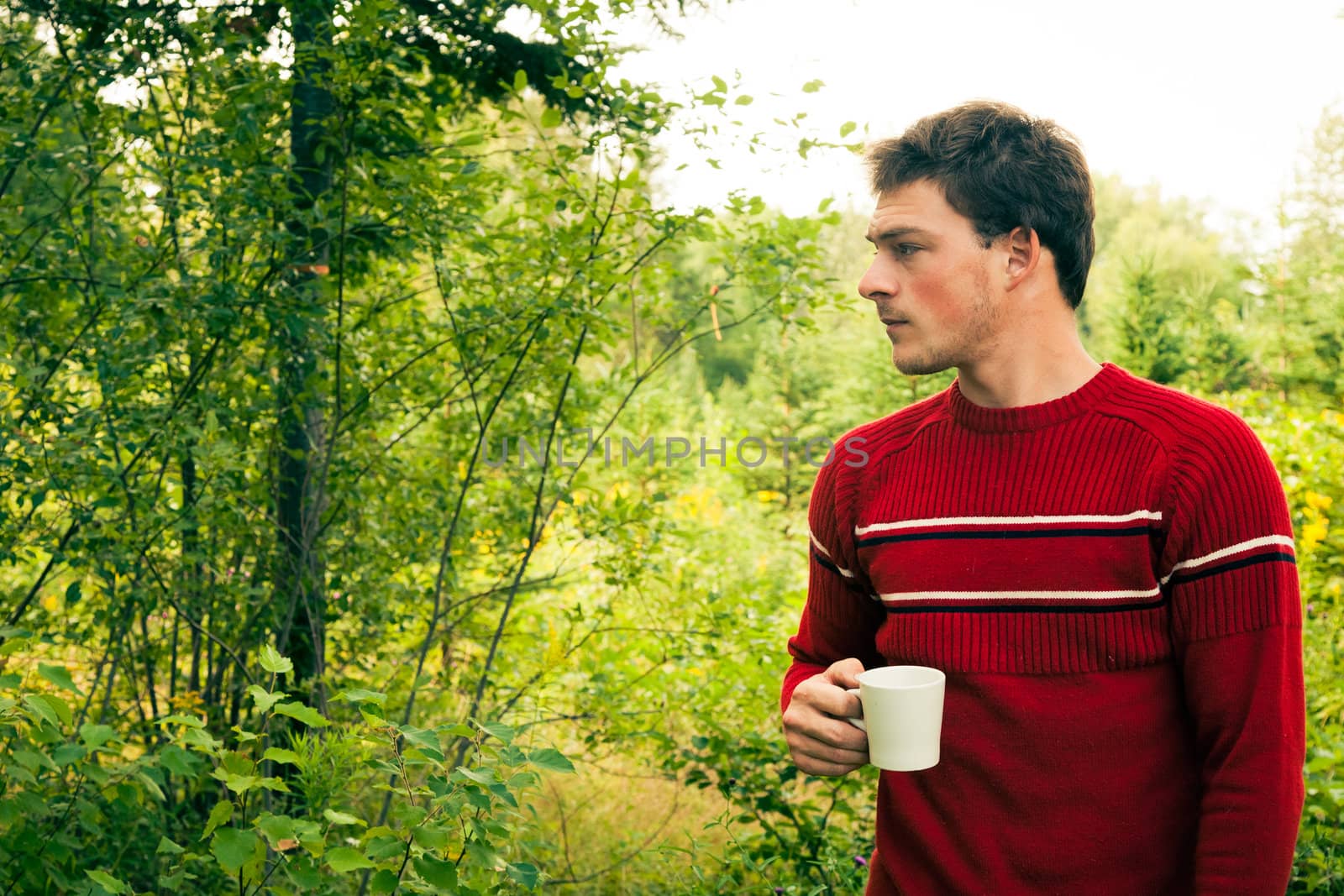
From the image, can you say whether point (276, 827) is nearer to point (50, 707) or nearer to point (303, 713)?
point (303, 713)

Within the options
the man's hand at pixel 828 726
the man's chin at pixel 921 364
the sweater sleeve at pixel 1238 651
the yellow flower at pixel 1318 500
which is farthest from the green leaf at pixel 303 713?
the yellow flower at pixel 1318 500

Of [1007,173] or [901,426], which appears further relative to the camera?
[901,426]

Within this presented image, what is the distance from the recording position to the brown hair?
4.62 ft

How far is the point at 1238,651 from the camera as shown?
115 centimetres

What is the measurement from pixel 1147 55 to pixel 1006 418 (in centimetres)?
3202

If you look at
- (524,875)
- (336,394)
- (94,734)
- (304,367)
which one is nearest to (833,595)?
(524,875)

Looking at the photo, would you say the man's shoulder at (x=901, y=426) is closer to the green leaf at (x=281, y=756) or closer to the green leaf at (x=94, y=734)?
the green leaf at (x=281, y=756)

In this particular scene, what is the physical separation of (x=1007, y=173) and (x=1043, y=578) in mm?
541

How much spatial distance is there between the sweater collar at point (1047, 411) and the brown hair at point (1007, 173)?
0.14m

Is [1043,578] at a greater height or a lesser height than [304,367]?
lesser

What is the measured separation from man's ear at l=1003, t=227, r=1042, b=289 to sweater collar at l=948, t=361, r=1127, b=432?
6.4 inches

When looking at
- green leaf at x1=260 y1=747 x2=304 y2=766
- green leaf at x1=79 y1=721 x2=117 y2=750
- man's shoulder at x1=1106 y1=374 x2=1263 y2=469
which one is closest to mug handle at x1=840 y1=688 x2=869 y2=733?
man's shoulder at x1=1106 y1=374 x2=1263 y2=469

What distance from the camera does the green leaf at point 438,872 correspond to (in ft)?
4.23

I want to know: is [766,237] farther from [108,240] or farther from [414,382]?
[108,240]
